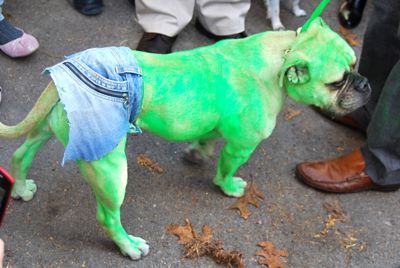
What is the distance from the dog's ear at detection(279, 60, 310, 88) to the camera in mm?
2172

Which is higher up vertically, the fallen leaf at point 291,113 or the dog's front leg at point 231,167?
the dog's front leg at point 231,167

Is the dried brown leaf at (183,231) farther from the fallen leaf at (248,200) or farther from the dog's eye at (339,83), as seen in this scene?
the dog's eye at (339,83)

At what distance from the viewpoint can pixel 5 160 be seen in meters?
2.88

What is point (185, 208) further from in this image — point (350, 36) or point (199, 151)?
point (350, 36)

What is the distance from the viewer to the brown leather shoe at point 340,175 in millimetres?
3027

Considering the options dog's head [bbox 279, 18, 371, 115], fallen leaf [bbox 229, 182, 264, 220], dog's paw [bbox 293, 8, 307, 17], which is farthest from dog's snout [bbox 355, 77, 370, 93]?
dog's paw [bbox 293, 8, 307, 17]

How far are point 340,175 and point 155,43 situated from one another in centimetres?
145

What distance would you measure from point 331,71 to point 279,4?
207 cm

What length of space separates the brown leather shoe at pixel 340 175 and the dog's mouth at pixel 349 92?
28.2 inches

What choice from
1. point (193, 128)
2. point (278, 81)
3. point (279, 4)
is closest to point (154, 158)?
point (193, 128)

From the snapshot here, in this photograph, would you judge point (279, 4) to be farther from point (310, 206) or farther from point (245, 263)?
point (245, 263)

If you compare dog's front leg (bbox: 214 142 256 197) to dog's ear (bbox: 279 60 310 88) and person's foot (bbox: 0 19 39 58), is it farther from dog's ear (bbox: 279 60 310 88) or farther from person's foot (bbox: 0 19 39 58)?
person's foot (bbox: 0 19 39 58)

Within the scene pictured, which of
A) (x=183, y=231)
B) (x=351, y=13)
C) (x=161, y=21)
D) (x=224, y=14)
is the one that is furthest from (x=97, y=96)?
(x=351, y=13)

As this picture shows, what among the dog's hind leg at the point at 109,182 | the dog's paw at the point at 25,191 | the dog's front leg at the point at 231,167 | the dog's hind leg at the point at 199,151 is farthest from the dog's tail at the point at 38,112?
the dog's hind leg at the point at 199,151
